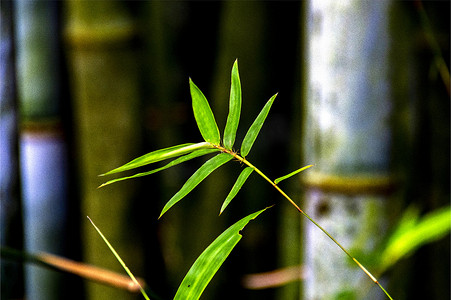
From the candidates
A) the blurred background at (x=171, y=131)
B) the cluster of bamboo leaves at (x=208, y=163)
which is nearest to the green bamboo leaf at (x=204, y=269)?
the cluster of bamboo leaves at (x=208, y=163)

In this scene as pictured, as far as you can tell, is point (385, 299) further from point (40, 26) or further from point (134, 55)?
point (40, 26)

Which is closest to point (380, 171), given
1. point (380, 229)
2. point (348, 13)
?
point (380, 229)

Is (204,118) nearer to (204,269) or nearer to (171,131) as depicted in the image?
(204,269)

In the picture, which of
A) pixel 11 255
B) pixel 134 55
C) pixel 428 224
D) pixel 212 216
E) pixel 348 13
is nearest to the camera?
pixel 11 255

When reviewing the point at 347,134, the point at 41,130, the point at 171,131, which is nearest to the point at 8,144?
the point at 347,134

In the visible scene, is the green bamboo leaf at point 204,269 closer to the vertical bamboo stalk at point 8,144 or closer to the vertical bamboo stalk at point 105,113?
the vertical bamboo stalk at point 8,144

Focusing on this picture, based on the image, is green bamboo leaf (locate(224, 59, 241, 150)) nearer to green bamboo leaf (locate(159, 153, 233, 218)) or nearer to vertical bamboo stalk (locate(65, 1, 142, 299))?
green bamboo leaf (locate(159, 153, 233, 218))
